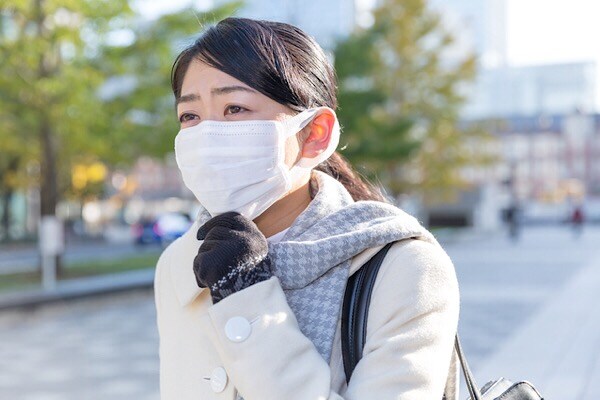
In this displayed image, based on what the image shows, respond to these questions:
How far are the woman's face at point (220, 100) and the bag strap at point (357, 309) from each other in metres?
0.31

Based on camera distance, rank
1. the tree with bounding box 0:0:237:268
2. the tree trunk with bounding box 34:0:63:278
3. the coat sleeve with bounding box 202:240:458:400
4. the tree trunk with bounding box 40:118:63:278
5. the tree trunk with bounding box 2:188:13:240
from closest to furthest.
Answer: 1. the coat sleeve with bounding box 202:240:458:400
2. the tree with bounding box 0:0:237:268
3. the tree trunk with bounding box 34:0:63:278
4. the tree trunk with bounding box 40:118:63:278
5. the tree trunk with bounding box 2:188:13:240

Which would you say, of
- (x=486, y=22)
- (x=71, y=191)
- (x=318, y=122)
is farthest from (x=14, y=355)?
(x=486, y=22)

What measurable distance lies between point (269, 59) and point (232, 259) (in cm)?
39

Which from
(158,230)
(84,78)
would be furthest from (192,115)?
(158,230)

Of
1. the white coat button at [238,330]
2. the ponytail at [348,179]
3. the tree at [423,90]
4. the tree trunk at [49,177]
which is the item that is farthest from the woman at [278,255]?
the tree at [423,90]

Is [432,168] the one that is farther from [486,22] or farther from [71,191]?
[486,22]

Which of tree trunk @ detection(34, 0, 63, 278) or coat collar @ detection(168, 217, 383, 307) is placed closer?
coat collar @ detection(168, 217, 383, 307)

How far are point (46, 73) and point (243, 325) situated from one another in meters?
14.0

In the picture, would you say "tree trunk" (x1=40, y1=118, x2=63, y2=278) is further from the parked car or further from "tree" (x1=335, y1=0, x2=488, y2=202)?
the parked car

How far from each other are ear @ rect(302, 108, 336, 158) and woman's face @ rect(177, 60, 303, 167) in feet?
0.21

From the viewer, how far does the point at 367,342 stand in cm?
137

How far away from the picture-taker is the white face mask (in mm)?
1533

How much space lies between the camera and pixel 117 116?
15094mm

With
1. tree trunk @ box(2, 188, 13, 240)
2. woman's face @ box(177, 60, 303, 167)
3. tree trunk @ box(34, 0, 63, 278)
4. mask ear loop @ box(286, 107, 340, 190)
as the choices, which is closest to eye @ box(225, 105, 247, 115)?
woman's face @ box(177, 60, 303, 167)
